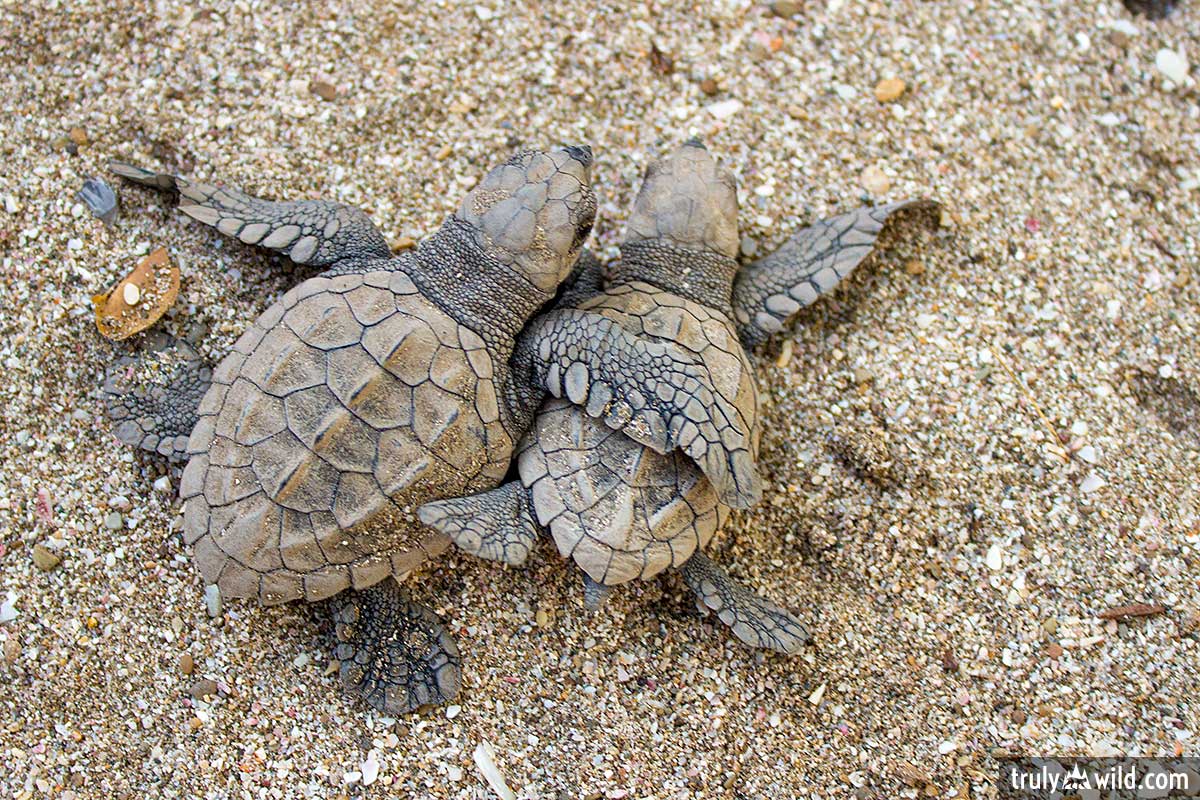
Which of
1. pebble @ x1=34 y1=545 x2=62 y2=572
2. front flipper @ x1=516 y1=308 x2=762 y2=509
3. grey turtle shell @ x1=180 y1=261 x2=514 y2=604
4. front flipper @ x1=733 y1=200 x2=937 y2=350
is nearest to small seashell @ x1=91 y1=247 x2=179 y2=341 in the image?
grey turtle shell @ x1=180 y1=261 x2=514 y2=604

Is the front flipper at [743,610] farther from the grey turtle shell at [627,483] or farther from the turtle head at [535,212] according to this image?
the turtle head at [535,212]

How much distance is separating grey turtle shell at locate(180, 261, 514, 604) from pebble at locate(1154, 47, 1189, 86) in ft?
9.17

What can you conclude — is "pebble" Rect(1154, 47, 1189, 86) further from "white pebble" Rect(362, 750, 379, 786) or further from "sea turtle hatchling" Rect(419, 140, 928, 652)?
"white pebble" Rect(362, 750, 379, 786)

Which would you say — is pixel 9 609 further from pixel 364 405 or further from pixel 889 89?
pixel 889 89

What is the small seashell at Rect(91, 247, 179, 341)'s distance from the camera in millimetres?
2795

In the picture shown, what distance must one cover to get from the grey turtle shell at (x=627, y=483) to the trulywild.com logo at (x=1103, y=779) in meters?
1.11

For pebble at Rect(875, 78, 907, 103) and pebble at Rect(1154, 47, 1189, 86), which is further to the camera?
pebble at Rect(1154, 47, 1189, 86)

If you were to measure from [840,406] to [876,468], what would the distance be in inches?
8.9

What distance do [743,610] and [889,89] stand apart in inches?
74.7

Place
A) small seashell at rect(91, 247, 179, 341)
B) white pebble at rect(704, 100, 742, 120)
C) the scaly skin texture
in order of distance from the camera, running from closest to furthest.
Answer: small seashell at rect(91, 247, 179, 341) → white pebble at rect(704, 100, 742, 120) → the scaly skin texture

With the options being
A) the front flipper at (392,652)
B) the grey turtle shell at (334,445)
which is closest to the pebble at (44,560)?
the grey turtle shell at (334,445)

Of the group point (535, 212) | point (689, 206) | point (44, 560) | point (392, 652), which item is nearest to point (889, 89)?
Result: point (689, 206)

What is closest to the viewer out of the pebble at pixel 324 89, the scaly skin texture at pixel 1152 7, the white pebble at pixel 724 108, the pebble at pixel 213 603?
the pebble at pixel 213 603

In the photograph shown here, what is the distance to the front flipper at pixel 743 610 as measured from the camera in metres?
2.61
